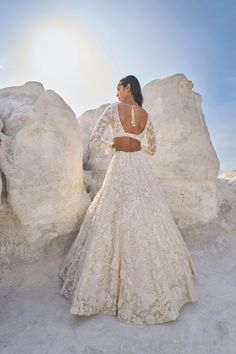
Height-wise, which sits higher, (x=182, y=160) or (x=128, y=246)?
(x=182, y=160)

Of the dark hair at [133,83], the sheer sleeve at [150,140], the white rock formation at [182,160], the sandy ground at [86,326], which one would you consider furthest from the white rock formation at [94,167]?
the dark hair at [133,83]

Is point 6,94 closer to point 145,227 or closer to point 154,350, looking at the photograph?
point 145,227

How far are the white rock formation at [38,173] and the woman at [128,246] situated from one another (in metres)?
0.44

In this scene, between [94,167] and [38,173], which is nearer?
[38,173]

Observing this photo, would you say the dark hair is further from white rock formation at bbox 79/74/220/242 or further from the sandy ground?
the sandy ground

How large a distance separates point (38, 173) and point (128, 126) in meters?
1.11

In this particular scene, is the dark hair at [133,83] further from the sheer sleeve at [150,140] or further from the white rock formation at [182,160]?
the white rock formation at [182,160]

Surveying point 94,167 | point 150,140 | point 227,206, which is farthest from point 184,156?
point 227,206

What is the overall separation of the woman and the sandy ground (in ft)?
0.37

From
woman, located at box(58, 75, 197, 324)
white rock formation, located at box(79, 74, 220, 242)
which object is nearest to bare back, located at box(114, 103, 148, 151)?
woman, located at box(58, 75, 197, 324)

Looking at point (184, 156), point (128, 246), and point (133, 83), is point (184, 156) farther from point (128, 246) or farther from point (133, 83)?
point (128, 246)

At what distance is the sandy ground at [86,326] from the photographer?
2.08 meters

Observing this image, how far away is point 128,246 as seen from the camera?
2.51 meters

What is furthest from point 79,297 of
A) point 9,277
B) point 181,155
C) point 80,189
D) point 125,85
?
point 181,155
